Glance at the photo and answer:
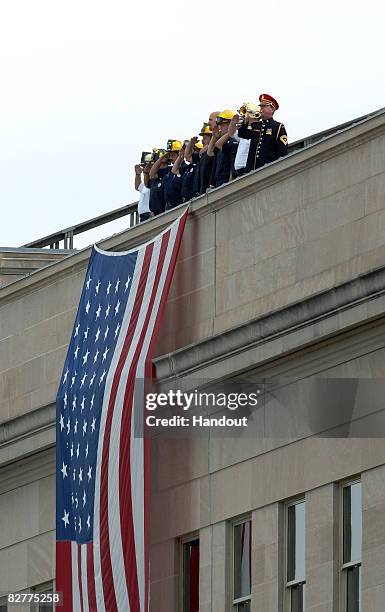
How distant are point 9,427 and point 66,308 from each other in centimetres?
260

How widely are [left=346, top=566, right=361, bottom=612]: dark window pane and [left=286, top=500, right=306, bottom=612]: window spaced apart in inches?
52.1

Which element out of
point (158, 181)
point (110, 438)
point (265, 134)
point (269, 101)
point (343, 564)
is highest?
point (158, 181)

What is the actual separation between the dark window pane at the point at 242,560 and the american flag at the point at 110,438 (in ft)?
5.45

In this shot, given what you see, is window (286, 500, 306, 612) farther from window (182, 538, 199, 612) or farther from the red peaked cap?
the red peaked cap

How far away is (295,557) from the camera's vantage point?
175 feet

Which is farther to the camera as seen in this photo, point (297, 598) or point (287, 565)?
point (287, 565)

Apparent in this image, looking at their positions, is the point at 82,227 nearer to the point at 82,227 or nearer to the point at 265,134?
the point at 82,227

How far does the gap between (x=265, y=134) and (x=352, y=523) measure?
719 cm

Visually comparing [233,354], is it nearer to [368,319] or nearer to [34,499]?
[368,319]

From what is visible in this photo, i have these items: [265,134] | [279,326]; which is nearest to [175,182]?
[265,134]

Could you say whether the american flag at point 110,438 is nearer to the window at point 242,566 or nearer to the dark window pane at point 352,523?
the window at point 242,566

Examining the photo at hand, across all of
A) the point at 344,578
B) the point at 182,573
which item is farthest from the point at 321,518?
the point at 182,573

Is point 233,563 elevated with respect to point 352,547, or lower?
elevated

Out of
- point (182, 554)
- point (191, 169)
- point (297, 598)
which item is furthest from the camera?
point (191, 169)
